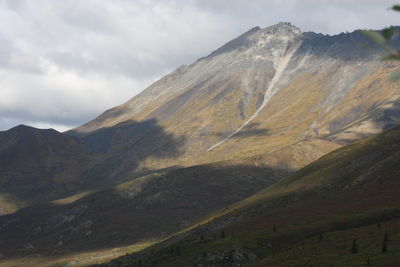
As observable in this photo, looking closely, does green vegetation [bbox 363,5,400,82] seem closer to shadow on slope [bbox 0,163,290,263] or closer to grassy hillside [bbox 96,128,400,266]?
grassy hillside [bbox 96,128,400,266]

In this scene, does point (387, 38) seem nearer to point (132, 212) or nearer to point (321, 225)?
point (321, 225)

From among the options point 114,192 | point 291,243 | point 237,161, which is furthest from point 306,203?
point 114,192

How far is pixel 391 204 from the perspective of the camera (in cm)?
5669

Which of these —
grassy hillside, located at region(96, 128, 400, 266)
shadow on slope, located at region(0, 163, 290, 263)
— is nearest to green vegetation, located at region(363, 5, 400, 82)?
grassy hillside, located at region(96, 128, 400, 266)

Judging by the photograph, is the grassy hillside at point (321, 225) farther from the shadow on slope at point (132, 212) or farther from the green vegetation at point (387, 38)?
the shadow on slope at point (132, 212)

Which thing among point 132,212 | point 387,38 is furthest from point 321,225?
point 132,212

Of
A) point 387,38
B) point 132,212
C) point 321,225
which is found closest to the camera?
point 387,38

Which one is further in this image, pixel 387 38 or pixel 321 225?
pixel 321 225

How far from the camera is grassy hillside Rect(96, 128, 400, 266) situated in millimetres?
37781

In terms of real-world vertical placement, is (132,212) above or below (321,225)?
above

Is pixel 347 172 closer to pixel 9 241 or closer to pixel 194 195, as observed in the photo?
pixel 194 195

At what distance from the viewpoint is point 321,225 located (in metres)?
54.6

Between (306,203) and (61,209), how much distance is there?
115987 millimetres

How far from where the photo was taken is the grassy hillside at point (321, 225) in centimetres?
3778
